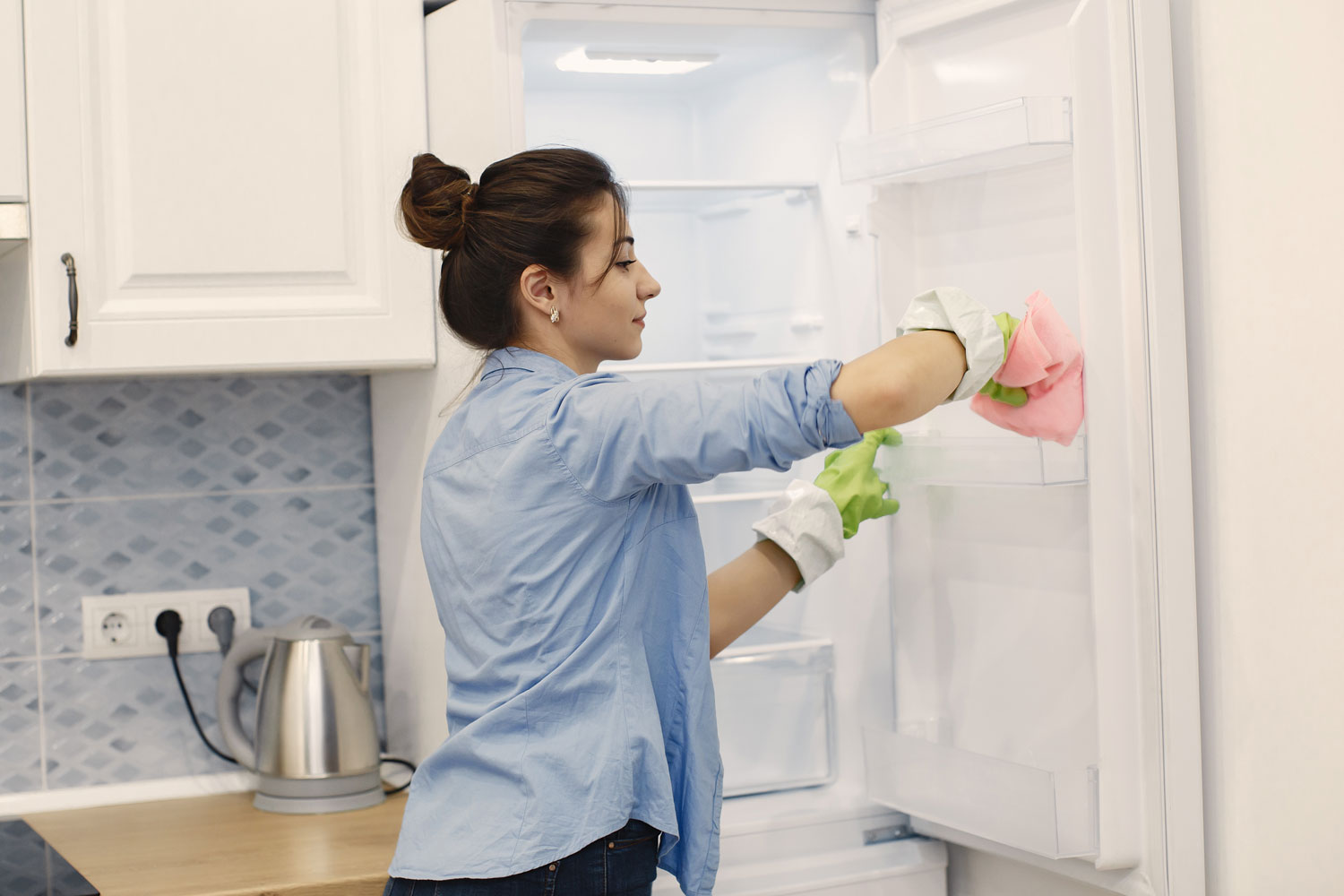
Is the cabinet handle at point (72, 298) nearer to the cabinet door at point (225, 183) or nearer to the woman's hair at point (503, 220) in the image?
the cabinet door at point (225, 183)

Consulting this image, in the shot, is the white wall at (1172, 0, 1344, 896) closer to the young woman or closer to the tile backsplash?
the young woman

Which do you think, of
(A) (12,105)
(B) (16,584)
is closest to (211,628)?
(B) (16,584)

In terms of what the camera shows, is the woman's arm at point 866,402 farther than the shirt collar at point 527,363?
No

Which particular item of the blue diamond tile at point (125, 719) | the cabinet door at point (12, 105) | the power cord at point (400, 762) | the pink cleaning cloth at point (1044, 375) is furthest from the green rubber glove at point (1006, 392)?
→ the blue diamond tile at point (125, 719)

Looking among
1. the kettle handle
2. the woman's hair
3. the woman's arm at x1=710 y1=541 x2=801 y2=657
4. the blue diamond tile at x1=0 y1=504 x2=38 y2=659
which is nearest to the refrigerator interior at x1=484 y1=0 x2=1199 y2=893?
the woman's arm at x1=710 y1=541 x2=801 y2=657

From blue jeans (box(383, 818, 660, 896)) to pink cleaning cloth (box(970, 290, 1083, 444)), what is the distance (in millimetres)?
540

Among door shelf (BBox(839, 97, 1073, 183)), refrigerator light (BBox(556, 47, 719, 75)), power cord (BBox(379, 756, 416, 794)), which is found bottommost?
power cord (BBox(379, 756, 416, 794))

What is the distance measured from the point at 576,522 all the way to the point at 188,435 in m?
0.95

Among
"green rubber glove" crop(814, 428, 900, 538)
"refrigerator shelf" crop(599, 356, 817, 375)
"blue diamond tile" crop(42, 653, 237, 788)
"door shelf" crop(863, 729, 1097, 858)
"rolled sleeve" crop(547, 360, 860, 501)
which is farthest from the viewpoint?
"blue diamond tile" crop(42, 653, 237, 788)

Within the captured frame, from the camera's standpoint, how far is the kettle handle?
1682 millimetres

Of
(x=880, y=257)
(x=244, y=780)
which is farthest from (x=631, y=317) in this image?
(x=244, y=780)

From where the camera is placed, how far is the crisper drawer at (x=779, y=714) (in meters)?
1.67

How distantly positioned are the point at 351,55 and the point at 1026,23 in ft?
2.58

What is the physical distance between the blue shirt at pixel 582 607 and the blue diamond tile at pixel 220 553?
0.75 meters
